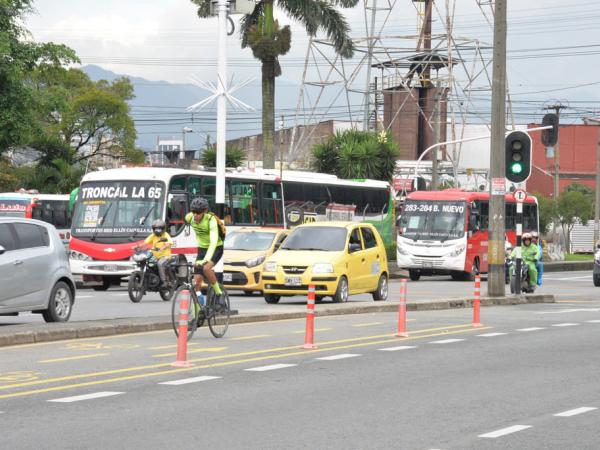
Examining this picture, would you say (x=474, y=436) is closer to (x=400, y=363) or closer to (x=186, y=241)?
(x=400, y=363)

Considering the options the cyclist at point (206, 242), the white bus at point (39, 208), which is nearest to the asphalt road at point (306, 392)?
the cyclist at point (206, 242)

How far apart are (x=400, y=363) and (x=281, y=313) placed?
775 cm

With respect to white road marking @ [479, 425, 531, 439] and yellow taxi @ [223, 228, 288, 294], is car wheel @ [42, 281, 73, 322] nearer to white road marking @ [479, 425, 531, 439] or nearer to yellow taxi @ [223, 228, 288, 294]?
yellow taxi @ [223, 228, 288, 294]

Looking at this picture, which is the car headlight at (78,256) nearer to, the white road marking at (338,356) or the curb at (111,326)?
the curb at (111,326)

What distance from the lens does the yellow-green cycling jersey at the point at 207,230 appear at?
57.1 feet

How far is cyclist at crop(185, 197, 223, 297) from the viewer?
56.2 feet

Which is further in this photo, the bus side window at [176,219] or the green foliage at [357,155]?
the green foliage at [357,155]

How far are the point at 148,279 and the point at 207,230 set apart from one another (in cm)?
1015

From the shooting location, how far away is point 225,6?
21.8 meters

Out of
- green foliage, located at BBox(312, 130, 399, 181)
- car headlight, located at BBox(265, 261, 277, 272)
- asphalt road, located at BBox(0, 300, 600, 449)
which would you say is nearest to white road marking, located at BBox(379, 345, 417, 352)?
asphalt road, located at BBox(0, 300, 600, 449)

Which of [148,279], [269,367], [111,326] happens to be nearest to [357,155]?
[148,279]

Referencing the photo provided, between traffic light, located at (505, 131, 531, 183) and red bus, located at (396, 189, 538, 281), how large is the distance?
1413 centimetres

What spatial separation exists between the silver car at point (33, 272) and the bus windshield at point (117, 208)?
1312 centimetres

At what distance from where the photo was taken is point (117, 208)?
3362cm
